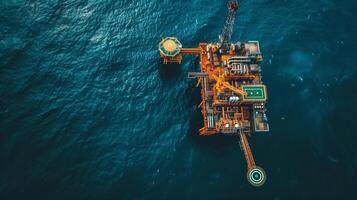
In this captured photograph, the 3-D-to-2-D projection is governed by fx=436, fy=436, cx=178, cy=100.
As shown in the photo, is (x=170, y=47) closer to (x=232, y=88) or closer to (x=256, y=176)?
(x=232, y=88)

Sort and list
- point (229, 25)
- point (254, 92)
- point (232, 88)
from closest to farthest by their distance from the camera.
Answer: point (232, 88) < point (254, 92) < point (229, 25)

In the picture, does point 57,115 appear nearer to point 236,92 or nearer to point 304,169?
point 236,92

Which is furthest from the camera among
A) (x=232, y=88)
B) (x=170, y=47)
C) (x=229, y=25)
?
(x=170, y=47)

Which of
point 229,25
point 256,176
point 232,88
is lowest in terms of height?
point 256,176

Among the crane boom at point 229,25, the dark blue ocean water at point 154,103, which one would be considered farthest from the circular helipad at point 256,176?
the crane boom at point 229,25

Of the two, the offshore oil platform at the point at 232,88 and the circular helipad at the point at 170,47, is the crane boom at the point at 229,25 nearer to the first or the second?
the offshore oil platform at the point at 232,88

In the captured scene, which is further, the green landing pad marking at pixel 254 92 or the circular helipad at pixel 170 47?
the circular helipad at pixel 170 47

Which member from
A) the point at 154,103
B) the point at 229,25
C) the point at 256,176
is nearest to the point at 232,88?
the point at 229,25

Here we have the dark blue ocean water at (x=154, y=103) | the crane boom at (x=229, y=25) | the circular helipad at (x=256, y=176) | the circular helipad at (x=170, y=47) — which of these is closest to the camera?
the circular helipad at (x=256, y=176)
